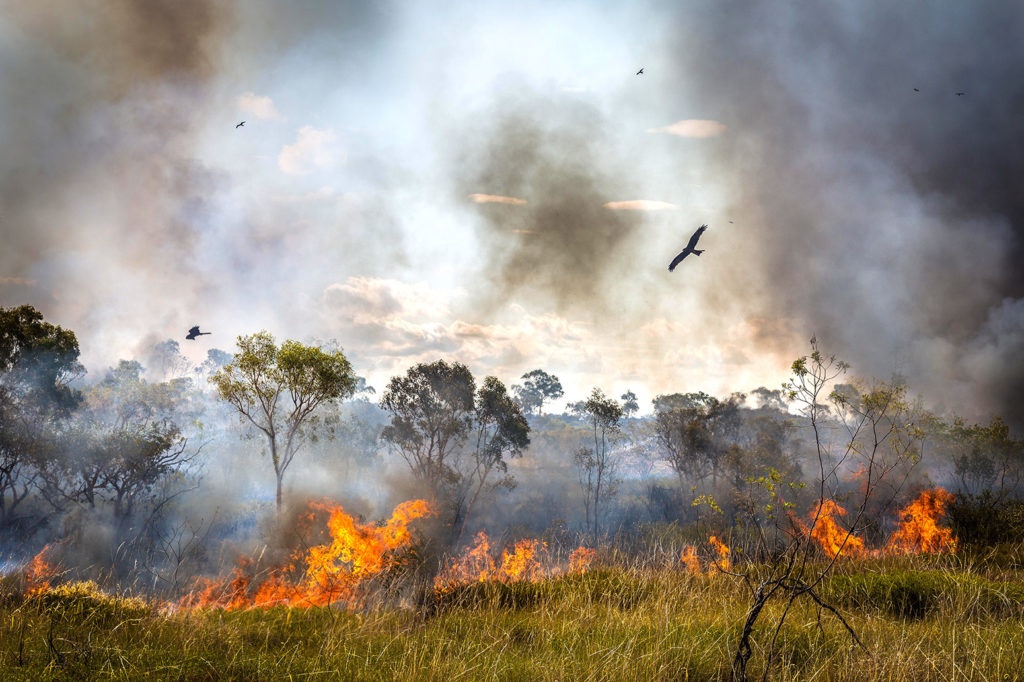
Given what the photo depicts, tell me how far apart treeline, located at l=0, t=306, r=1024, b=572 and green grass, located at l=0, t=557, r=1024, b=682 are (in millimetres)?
1651

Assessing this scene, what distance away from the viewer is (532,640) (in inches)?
202

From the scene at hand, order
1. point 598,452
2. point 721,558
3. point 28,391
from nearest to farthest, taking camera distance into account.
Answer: point 721,558, point 28,391, point 598,452

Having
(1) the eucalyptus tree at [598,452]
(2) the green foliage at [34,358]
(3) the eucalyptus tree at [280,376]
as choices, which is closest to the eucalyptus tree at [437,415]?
(3) the eucalyptus tree at [280,376]

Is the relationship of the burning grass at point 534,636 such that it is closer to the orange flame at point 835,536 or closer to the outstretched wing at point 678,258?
the orange flame at point 835,536

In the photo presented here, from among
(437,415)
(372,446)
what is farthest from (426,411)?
(372,446)

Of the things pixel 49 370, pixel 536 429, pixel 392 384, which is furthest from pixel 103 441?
pixel 536 429

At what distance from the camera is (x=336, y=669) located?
13.3 ft

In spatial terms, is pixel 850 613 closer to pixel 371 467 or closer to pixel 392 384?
pixel 392 384

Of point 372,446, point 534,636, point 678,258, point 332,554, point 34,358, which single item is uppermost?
point 678,258

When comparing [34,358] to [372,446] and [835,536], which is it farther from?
[835,536]

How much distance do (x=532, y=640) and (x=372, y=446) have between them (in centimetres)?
5614

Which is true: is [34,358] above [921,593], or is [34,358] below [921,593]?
above

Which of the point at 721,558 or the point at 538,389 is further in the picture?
the point at 538,389

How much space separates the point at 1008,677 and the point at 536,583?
6544 millimetres
